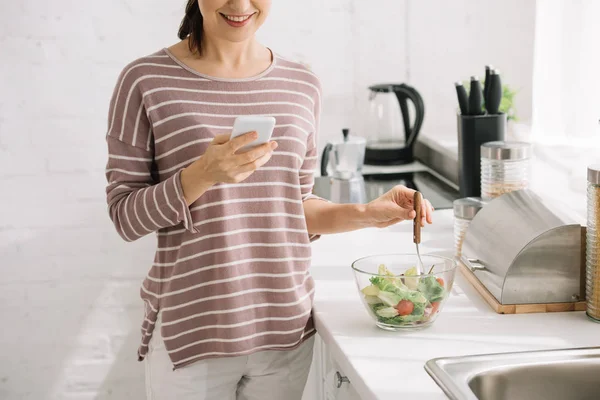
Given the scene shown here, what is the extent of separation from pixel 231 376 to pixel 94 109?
1318 millimetres

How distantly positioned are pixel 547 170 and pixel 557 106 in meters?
0.23

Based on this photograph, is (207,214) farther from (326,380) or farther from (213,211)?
(326,380)

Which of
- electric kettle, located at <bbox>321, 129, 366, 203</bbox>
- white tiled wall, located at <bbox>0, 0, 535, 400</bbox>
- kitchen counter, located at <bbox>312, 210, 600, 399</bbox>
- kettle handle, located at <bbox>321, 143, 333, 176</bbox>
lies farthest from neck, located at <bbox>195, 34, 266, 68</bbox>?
white tiled wall, located at <bbox>0, 0, 535, 400</bbox>

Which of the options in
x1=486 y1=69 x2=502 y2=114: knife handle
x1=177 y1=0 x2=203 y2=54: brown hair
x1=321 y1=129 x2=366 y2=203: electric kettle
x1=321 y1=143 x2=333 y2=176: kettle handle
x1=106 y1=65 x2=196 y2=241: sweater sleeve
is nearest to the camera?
x1=106 y1=65 x2=196 y2=241: sweater sleeve

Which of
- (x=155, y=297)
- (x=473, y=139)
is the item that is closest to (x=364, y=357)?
(x=155, y=297)

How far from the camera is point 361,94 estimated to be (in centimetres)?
259

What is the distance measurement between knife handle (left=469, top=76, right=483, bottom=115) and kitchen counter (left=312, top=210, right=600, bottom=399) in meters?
0.49

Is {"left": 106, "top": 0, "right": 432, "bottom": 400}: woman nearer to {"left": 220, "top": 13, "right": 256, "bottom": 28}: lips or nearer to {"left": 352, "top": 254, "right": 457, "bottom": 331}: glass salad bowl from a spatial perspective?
{"left": 220, "top": 13, "right": 256, "bottom": 28}: lips

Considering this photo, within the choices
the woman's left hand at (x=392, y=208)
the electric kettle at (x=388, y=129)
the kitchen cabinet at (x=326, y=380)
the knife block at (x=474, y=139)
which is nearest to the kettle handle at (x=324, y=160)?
the electric kettle at (x=388, y=129)

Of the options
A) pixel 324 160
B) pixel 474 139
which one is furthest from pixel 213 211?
pixel 324 160

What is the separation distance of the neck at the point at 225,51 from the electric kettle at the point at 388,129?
1199mm

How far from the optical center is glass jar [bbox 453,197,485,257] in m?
1.59

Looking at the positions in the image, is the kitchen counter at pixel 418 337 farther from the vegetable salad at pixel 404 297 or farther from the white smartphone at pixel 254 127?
the white smartphone at pixel 254 127

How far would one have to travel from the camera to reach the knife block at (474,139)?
6.02 feet
